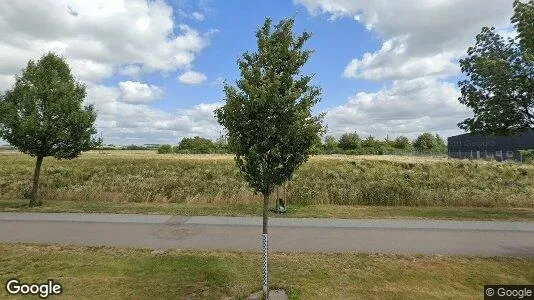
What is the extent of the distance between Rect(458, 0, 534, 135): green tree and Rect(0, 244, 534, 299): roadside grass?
24.6 ft

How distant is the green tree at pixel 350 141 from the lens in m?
91.6

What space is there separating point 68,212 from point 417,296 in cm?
1265

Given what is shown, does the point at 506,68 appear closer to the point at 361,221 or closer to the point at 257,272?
the point at 361,221

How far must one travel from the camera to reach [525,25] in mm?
12867

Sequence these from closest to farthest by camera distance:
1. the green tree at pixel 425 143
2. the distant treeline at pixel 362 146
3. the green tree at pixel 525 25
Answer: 1. the green tree at pixel 525 25
2. the distant treeline at pixel 362 146
3. the green tree at pixel 425 143

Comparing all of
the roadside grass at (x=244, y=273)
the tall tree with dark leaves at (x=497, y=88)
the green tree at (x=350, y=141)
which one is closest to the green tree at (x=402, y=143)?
the green tree at (x=350, y=141)

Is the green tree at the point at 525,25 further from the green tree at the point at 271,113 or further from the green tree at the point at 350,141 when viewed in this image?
the green tree at the point at 350,141

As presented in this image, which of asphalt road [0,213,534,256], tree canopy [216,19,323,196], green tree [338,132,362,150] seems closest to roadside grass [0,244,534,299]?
asphalt road [0,213,534,256]

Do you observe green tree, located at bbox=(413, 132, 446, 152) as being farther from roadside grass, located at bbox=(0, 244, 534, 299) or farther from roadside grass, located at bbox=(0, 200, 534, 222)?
roadside grass, located at bbox=(0, 244, 534, 299)

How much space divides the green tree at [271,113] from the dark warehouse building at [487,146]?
6260 cm

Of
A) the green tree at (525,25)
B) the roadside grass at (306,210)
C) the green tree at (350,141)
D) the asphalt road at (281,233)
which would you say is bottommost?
the asphalt road at (281,233)
